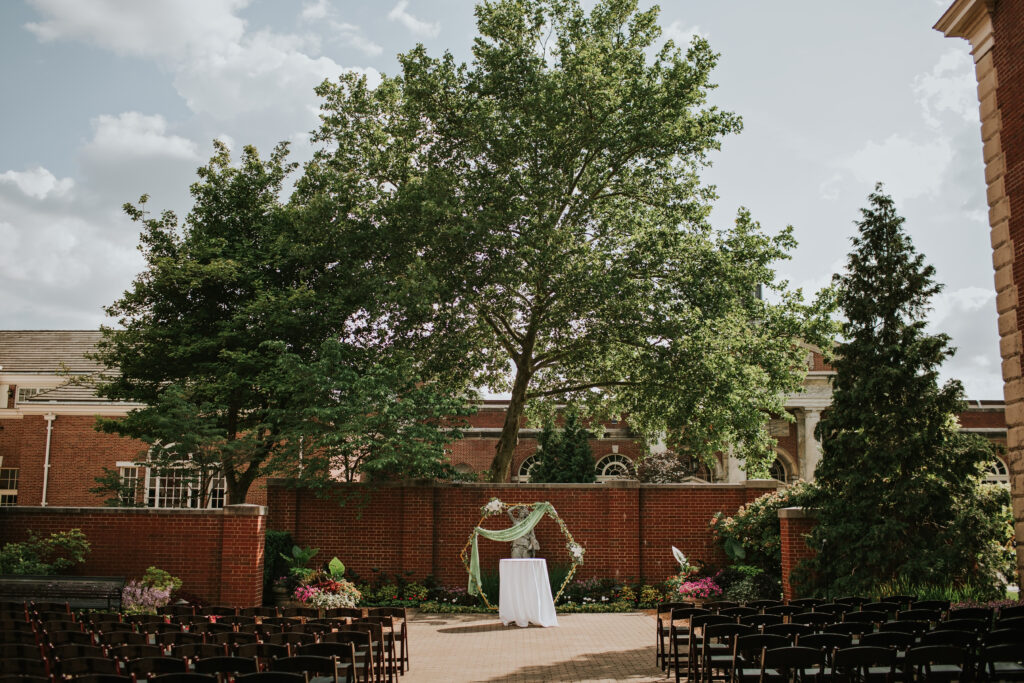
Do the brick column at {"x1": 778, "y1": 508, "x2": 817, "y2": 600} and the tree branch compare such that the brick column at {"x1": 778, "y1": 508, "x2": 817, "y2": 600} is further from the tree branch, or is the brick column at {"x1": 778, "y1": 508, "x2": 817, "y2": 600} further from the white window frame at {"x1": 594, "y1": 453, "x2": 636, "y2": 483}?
the white window frame at {"x1": 594, "y1": 453, "x2": 636, "y2": 483}

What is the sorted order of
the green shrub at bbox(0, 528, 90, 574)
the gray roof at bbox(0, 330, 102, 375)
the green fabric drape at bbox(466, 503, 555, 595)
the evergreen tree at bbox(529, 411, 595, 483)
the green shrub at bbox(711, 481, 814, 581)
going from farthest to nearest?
the evergreen tree at bbox(529, 411, 595, 483) → the gray roof at bbox(0, 330, 102, 375) → the green fabric drape at bbox(466, 503, 555, 595) → the green shrub at bbox(711, 481, 814, 581) → the green shrub at bbox(0, 528, 90, 574)

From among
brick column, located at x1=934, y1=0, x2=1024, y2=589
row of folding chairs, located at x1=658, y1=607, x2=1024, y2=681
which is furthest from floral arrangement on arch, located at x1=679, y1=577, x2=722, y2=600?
row of folding chairs, located at x1=658, y1=607, x2=1024, y2=681

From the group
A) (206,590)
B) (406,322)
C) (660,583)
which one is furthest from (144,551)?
(660,583)

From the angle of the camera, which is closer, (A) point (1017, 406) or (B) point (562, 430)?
(A) point (1017, 406)

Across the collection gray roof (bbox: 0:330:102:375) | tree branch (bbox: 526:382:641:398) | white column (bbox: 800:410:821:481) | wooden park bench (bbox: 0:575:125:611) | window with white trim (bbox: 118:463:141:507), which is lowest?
wooden park bench (bbox: 0:575:125:611)

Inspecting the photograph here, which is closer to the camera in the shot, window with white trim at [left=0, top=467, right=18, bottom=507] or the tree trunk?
the tree trunk

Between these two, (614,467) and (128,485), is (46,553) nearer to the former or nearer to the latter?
(128,485)

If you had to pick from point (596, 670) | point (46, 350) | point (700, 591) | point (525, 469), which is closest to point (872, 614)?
point (596, 670)

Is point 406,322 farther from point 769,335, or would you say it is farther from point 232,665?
point 232,665

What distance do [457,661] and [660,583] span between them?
873cm

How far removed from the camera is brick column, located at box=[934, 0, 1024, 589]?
13031 millimetres

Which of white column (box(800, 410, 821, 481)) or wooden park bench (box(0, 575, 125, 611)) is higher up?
white column (box(800, 410, 821, 481))

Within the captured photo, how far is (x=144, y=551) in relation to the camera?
18.4m

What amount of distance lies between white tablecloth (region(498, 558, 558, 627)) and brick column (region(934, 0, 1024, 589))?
816cm
